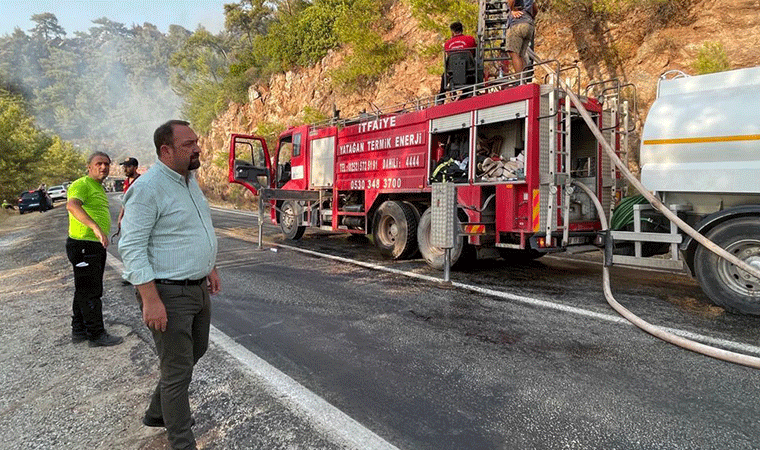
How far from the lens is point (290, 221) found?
37.0 ft

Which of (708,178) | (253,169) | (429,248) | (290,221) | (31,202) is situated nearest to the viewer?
(708,178)

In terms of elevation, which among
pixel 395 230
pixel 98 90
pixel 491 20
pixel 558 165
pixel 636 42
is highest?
pixel 98 90

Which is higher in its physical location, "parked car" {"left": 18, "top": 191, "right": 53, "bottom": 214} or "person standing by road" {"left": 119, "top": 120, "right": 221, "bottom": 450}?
"parked car" {"left": 18, "top": 191, "right": 53, "bottom": 214}

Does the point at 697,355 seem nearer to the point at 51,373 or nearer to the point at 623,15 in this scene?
the point at 51,373

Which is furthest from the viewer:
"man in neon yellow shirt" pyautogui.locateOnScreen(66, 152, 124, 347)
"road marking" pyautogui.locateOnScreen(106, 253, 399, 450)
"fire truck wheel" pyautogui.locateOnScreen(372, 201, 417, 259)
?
"fire truck wheel" pyautogui.locateOnScreen(372, 201, 417, 259)

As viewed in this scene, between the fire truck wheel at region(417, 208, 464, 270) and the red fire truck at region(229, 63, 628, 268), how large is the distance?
0.7 inches

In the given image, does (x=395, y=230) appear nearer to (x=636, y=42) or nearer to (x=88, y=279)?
(x=88, y=279)

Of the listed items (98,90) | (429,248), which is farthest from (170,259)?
(98,90)

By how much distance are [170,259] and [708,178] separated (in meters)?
4.95

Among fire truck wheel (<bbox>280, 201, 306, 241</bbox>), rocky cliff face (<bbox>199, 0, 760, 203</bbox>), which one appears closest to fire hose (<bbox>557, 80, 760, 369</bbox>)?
rocky cliff face (<bbox>199, 0, 760, 203</bbox>)

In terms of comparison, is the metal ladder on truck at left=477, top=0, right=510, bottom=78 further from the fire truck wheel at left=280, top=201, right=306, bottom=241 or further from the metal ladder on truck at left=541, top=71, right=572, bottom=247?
the fire truck wheel at left=280, top=201, right=306, bottom=241

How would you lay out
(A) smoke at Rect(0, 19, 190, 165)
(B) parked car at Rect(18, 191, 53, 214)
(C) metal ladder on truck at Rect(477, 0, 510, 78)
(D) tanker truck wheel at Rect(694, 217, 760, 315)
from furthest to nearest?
(A) smoke at Rect(0, 19, 190, 165)
(B) parked car at Rect(18, 191, 53, 214)
(C) metal ladder on truck at Rect(477, 0, 510, 78)
(D) tanker truck wheel at Rect(694, 217, 760, 315)

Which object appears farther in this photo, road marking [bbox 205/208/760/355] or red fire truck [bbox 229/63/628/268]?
red fire truck [bbox 229/63/628/268]

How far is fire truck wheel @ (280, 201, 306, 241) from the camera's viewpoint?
11.0 meters
